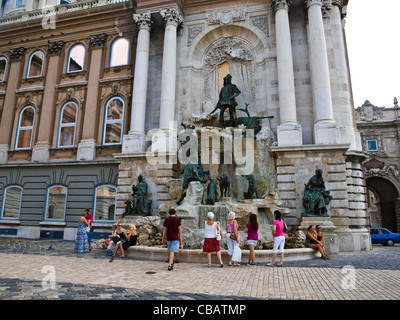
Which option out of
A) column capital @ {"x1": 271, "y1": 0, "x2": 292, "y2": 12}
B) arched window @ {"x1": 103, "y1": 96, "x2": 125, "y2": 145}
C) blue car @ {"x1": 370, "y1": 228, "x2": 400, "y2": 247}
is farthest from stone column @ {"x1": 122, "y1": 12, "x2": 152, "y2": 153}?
blue car @ {"x1": 370, "y1": 228, "x2": 400, "y2": 247}

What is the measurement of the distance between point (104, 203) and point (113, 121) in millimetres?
5598

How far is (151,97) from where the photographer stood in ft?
63.0

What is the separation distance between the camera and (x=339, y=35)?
17.1 metres

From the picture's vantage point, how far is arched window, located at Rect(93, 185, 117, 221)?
18500 mm

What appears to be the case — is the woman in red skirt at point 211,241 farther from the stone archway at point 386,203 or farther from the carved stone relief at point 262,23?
the stone archway at point 386,203

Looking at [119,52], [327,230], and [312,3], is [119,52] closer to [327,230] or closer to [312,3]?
[312,3]

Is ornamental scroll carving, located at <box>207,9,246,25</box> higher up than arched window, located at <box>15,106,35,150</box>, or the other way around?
ornamental scroll carving, located at <box>207,9,246,25</box>

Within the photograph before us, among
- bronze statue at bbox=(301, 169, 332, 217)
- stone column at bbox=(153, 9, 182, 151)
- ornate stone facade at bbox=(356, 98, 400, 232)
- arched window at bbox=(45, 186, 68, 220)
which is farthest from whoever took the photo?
ornate stone facade at bbox=(356, 98, 400, 232)

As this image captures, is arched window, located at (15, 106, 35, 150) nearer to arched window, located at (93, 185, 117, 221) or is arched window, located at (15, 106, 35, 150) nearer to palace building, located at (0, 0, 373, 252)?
palace building, located at (0, 0, 373, 252)

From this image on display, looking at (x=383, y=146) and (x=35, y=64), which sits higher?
(x=35, y=64)

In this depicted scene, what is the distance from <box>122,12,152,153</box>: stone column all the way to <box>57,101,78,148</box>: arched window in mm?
5598

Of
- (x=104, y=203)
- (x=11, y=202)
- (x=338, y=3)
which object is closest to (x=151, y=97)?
(x=104, y=203)

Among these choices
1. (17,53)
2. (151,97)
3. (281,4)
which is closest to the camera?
(281,4)

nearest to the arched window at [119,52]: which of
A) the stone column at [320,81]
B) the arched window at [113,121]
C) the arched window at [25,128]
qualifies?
the arched window at [113,121]
